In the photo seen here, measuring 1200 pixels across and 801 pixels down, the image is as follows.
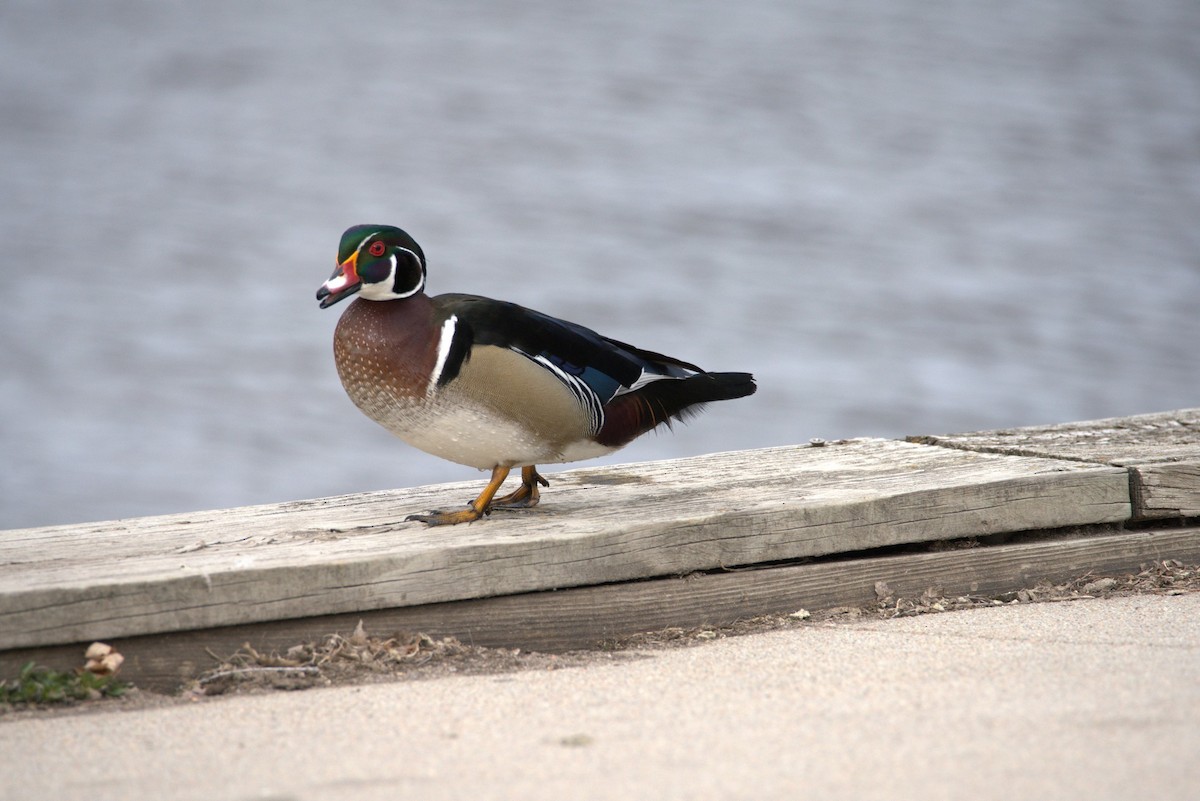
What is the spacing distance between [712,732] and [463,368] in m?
1.01

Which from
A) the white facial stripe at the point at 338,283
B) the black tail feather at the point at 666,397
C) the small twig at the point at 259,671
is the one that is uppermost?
the white facial stripe at the point at 338,283

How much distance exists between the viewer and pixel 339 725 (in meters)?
2.19

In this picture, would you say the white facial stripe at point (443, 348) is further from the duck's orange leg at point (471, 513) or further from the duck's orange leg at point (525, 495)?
the duck's orange leg at point (525, 495)

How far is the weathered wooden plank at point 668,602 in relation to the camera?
95.8 inches

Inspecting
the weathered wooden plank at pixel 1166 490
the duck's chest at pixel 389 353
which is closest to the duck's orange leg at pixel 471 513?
the duck's chest at pixel 389 353

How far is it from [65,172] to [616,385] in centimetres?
1011

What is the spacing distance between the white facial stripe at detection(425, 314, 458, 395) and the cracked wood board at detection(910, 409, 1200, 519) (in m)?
1.58

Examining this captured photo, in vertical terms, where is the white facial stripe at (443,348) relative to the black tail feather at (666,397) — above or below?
above

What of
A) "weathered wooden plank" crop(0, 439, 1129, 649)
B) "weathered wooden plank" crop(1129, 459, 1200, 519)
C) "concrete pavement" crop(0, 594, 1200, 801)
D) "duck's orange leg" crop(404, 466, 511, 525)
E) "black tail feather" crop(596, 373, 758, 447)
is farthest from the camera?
"weathered wooden plank" crop(1129, 459, 1200, 519)

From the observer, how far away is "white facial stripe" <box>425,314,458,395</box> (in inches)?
108

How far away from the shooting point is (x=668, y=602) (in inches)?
110

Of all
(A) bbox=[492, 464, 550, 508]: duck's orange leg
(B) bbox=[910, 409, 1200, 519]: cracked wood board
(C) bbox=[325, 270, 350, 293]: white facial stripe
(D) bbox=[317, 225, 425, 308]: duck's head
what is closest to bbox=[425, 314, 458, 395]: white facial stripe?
(D) bbox=[317, 225, 425, 308]: duck's head

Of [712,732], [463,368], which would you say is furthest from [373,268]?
[712,732]

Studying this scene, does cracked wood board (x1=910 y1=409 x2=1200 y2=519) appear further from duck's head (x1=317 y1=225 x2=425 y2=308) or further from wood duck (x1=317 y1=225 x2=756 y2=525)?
duck's head (x1=317 y1=225 x2=425 y2=308)
